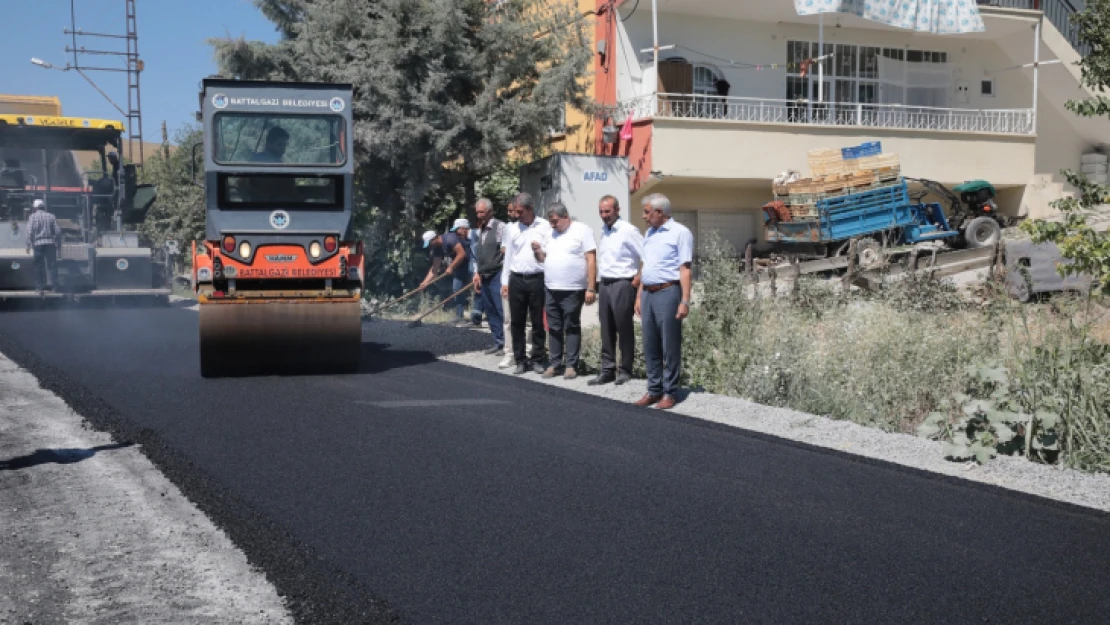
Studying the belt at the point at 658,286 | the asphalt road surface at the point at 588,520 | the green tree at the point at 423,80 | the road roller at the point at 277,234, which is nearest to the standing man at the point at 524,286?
the road roller at the point at 277,234

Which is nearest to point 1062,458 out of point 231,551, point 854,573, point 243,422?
point 854,573

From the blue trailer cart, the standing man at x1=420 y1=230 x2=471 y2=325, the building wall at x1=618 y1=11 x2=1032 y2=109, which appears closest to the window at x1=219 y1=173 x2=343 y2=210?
the standing man at x1=420 y1=230 x2=471 y2=325

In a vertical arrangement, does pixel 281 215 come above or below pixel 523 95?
below

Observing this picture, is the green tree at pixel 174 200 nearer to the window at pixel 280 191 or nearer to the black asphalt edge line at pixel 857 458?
the window at pixel 280 191

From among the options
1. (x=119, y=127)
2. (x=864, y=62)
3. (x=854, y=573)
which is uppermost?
(x=864, y=62)

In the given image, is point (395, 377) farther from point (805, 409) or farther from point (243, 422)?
point (805, 409)

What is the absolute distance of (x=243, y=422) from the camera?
812cm

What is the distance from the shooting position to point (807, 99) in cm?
2450

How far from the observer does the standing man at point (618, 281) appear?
979 centimetres

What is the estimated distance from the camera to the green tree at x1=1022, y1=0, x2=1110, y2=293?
8.11m

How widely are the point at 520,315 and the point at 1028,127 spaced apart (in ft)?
61.0

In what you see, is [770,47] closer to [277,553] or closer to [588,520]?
[588,520]

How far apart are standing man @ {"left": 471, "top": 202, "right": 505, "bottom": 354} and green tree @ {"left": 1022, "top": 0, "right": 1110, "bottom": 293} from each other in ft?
19.3

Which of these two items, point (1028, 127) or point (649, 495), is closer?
point (649, 495)
